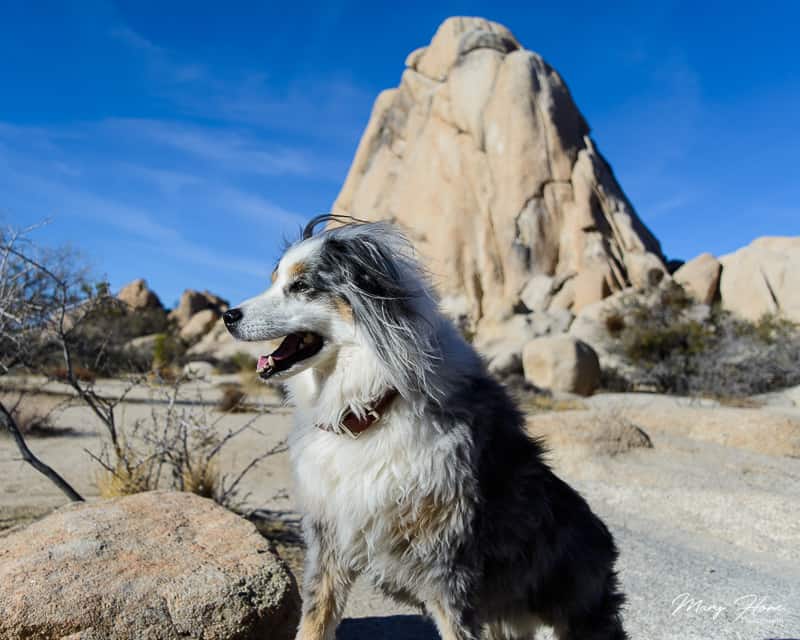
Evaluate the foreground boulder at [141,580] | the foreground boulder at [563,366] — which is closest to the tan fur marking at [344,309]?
the foreground boulder at [141,580]

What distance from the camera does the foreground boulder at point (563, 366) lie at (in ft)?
60.1

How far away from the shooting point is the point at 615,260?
2808 centimetres

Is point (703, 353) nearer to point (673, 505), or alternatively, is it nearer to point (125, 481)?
point (673, 505)

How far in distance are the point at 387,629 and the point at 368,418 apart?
223 centimetres

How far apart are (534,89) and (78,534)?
31090 mm

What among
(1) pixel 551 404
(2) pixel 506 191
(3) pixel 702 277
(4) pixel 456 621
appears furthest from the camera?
(2) pixel 506 191

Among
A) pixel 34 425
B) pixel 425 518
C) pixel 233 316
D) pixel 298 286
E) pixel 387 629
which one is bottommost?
pixel 387 629

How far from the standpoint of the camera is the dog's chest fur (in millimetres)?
2686

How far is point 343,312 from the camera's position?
2.96 m

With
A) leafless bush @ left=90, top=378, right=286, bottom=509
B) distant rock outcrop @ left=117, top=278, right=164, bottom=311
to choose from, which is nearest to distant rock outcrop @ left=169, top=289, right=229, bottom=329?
distant rock outcrop @ left=117, top=278, right=164, bottom=311

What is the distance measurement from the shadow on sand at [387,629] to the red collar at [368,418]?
203cm

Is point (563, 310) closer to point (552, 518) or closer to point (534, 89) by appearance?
point (534, 89)

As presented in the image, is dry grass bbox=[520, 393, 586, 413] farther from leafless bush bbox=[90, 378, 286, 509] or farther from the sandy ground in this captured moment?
leafless bush bbox=[90, 378, 286, 509]
